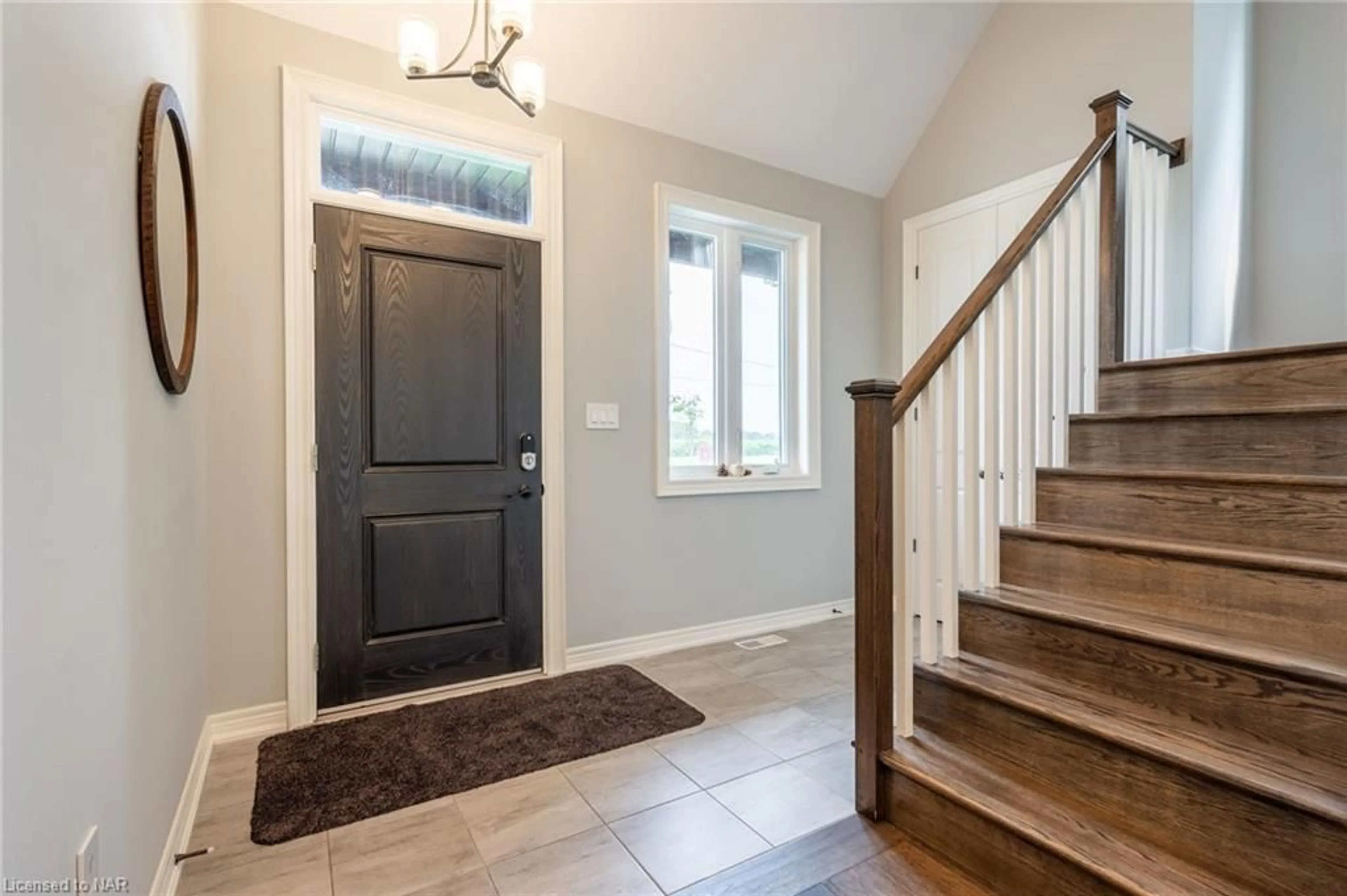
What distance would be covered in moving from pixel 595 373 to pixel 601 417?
21cm

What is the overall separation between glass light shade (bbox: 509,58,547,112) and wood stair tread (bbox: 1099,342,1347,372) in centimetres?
233

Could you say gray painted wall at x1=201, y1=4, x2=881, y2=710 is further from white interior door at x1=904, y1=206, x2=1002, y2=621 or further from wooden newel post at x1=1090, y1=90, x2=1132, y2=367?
wooden newel post at x1=1090, y1=90, x2=1132, y2=367

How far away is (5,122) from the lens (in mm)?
798

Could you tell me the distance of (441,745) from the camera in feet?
7.22

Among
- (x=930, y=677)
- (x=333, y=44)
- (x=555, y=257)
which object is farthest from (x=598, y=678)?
(x=333, y=44)

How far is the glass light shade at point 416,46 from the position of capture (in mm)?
2041

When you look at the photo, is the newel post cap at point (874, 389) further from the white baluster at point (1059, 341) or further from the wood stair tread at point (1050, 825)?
the wood stair tread at point (1050, 825)

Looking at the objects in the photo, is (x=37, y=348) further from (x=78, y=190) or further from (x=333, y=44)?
(x=333, y=44)

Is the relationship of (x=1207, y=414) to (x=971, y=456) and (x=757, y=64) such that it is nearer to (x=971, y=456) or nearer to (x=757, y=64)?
(x=971, y=456)

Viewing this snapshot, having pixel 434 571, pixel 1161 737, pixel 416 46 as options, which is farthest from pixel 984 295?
pixel 434 571

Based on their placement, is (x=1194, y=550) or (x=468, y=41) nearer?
(x=1194, y=550)

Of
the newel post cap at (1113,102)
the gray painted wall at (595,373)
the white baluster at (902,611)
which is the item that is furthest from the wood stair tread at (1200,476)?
the gray painted wall at (595,373)

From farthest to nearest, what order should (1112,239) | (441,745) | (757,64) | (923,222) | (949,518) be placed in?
(923,222) → (757,64) → (1112,239) → (441,745) → (949,518)

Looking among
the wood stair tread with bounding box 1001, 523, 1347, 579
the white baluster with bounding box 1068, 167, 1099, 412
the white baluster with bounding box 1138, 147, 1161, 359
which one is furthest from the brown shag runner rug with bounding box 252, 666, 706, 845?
the white baluster with bounding box 1138, 147, 1161, 359
